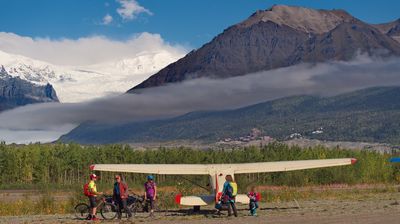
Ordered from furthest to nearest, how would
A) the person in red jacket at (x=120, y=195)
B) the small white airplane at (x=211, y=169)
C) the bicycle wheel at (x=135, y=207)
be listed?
the small white airplane at (x=211, y=169) < the bicycle wheel at (x=135, y=207) < the person in red jacket at (x=120, y=195)

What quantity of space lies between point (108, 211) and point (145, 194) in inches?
113

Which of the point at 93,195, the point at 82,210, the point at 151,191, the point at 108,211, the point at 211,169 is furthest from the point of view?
the point at 211,169

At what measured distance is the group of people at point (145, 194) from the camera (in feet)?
105

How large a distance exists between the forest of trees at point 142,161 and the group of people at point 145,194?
5974 cm

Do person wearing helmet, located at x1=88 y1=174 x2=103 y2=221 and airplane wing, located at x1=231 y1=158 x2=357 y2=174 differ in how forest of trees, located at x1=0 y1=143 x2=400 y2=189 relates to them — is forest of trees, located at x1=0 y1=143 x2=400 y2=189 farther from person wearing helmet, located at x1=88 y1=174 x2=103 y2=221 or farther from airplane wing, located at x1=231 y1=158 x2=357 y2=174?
person wearing helmet, located at x1=88 y1=174 x2=103 y2=221

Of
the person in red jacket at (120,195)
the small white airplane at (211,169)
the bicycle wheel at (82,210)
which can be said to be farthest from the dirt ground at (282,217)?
the small white airplane at (211,169)

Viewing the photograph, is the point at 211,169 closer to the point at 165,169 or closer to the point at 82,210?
the point at 165,169

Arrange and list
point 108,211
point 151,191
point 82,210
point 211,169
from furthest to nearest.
Answer: point 211,169 → point 108,211 → point 82,210 → point 151,191

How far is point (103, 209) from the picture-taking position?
120ft

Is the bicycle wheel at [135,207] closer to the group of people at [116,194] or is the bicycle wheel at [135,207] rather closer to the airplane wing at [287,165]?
the group of people at [116,194]

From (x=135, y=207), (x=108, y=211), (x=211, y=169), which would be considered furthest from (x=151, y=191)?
(x=211, y=169)

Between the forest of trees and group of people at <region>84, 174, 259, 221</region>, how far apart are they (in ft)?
196

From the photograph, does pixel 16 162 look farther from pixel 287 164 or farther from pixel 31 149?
pixel 287 164

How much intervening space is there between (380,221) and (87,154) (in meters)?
91.4
